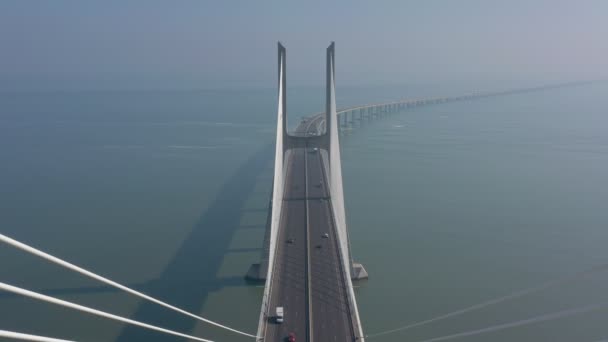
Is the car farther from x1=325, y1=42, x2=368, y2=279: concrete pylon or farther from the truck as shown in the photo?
x1=325, y1=42, x2=368, y2=279: concrete pylon

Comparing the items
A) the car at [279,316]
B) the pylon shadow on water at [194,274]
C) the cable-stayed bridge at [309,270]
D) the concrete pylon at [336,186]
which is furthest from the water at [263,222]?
the car at [279,316]

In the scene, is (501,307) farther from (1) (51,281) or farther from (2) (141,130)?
(2) (141,130)

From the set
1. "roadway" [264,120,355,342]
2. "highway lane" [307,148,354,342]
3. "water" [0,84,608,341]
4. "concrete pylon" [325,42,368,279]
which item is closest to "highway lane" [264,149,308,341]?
"roadway" [264,120,355,342]

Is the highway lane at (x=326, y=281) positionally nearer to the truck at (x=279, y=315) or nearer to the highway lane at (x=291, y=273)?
the highway lane at (x=291, y=273)

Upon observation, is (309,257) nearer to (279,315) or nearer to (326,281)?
(326,281)

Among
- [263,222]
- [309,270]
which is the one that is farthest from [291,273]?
[263,222]

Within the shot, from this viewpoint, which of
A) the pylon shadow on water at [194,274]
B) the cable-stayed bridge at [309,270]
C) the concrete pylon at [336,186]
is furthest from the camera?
the concrete pylon at [336,186]
